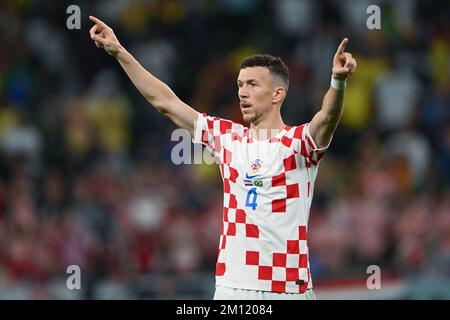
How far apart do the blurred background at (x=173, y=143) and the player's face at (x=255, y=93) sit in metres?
4.96

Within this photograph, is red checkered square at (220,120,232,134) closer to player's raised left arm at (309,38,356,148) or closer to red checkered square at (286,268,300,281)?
player's raised left arm at (309,38,356,148)

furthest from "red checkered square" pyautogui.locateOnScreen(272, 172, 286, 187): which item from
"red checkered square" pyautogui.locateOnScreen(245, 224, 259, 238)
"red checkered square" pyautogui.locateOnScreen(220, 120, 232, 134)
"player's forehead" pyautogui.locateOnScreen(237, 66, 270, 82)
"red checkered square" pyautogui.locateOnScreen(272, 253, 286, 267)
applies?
"player's forehead" pyautogui.locateOnScreen(237, 66, 270, 82)

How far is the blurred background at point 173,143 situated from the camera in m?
12.4

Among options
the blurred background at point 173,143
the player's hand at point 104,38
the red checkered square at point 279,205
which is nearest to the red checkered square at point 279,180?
the red checkered square at point 279,205

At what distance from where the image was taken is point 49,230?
12.7 m

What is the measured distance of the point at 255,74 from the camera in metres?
7.11

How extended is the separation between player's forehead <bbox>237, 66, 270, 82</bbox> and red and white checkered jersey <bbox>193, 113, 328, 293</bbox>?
0.42 meters

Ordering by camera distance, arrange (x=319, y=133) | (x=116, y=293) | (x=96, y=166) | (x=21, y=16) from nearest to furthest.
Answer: (x=319, y=133) → (x=116, y=293) → (x=96, y=166) → (x=21, y=16)

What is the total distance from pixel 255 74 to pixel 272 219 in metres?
1.00

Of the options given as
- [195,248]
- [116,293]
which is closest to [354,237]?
[195,248]

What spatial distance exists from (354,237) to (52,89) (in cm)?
505

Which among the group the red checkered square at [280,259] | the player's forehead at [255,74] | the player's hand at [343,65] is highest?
the player's forehead at [255,74]

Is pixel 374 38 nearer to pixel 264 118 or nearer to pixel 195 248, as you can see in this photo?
pixel 195 248

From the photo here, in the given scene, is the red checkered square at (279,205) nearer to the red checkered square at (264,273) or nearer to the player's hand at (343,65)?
the red checkered square at (264,273)
